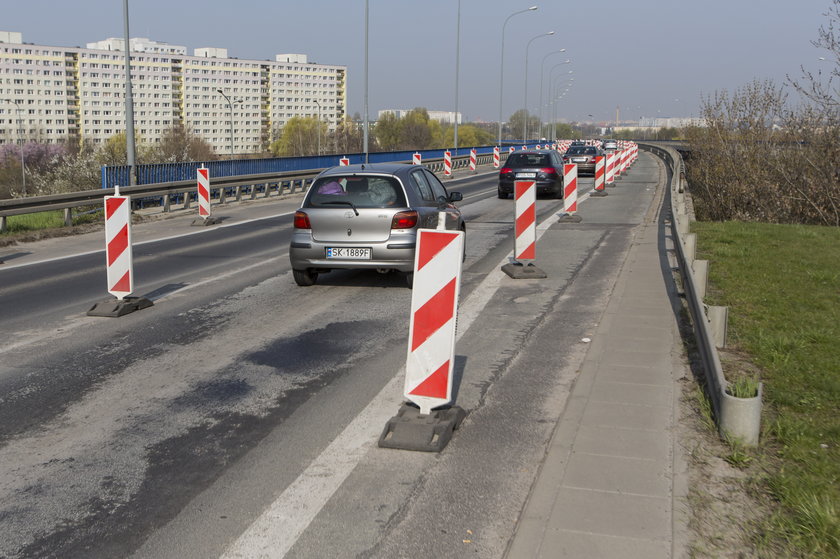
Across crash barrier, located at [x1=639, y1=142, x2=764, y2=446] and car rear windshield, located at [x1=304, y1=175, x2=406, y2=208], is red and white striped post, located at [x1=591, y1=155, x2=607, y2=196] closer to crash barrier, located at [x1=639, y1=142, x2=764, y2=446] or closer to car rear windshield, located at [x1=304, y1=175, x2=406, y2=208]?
car rear windshield, located at [x1=304, y1=175, x2=406, y2=208]

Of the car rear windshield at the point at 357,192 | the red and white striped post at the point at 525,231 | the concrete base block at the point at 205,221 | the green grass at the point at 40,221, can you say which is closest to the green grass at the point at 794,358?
the red and white striped post at the point at 525,231

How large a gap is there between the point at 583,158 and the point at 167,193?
22790 millimetres

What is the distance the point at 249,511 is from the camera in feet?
14.0

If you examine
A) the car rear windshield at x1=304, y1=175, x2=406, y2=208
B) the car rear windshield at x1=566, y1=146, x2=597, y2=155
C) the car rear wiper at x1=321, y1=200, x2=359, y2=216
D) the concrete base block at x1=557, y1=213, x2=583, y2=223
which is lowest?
the concrete base block at x1=557, y1=213, x2=583, y2=223

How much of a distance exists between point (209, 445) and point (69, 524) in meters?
1.19

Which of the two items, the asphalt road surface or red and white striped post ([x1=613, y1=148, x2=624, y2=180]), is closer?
the asphalt road surface

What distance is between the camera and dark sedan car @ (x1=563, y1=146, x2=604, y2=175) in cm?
4056

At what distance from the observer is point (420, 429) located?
523cm

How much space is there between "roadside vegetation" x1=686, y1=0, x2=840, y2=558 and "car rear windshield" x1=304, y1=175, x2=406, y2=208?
3.93m

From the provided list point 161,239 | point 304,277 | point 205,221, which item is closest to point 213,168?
point 205,221

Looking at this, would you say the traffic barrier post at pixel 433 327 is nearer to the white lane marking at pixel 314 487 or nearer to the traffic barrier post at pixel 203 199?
the white lane marking at pixel 314 487

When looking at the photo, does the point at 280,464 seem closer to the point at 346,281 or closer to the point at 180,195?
the point at 346,281

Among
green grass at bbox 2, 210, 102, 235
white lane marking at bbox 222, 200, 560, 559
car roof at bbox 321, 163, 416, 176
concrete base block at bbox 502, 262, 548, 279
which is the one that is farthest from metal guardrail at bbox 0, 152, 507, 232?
white lane marking at bbox 222, 200, 560, 559

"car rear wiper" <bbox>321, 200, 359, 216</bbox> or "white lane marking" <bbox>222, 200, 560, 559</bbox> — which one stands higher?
"car rear wiper" <bbox>321, 200, 359, 216</bbox>
